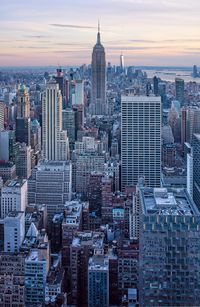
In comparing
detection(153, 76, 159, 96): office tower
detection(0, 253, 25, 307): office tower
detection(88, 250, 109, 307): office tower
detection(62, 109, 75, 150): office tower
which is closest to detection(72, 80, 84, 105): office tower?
detection(153, 76, 159, 96): office tower

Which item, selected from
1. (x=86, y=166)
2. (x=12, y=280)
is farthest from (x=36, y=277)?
(x=86, y=166)

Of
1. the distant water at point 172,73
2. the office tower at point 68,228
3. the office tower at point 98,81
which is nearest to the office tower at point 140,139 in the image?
the distant water at point 172,73

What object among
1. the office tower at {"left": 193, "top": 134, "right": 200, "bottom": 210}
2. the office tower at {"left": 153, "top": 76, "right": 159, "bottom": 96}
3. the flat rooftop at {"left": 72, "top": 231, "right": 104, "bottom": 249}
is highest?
the office tower at {"left": 153, "top": 76, "right": 159, "bottom": 96}

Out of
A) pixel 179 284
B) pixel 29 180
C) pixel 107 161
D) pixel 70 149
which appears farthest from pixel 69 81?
pixel 179 284

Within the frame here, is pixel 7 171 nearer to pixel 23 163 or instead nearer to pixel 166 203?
pixel 23 163

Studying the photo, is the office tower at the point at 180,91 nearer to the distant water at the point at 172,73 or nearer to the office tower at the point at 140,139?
the distant water at the point at 172,73

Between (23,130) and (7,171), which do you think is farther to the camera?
(23,130)

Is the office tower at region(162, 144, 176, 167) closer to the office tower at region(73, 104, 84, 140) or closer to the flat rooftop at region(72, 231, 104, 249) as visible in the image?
the office tower at region(73, 104, 84, 140)
